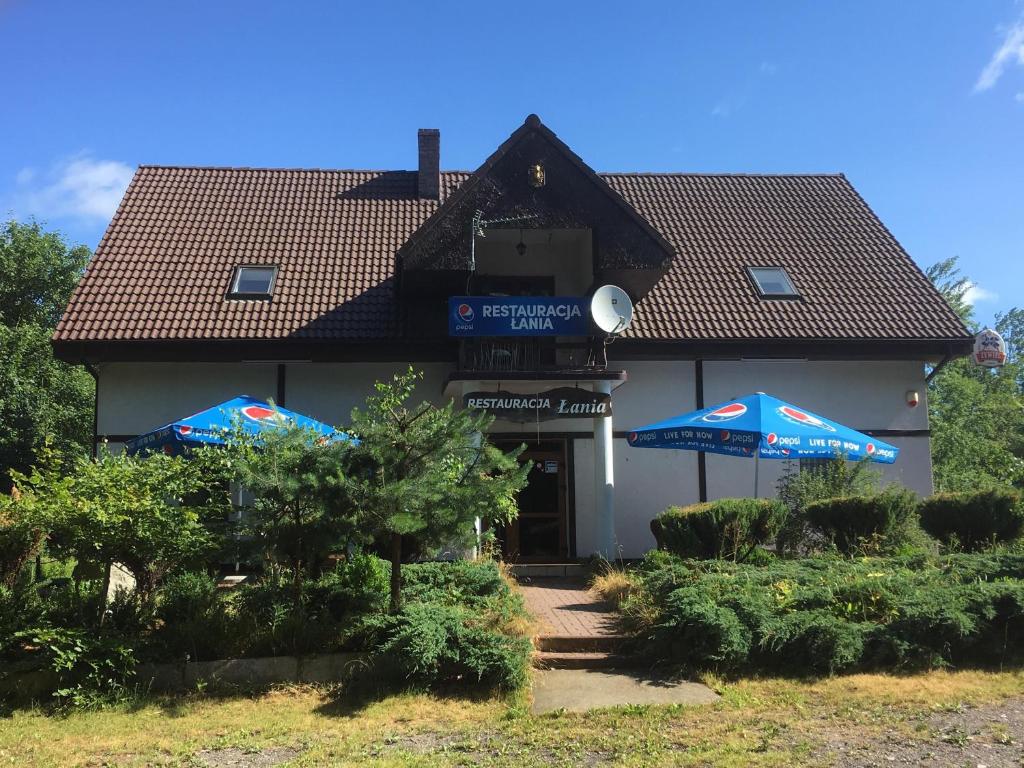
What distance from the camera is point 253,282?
1576cm

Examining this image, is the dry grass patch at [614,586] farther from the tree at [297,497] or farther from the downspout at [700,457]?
the downspout at [700,457]

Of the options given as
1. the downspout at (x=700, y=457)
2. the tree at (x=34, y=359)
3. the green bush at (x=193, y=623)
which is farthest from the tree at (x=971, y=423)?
the tree at (x=34, y=359)

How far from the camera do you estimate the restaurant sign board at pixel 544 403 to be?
13.0 meters

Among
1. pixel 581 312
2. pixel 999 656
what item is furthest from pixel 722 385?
pixel 999 656

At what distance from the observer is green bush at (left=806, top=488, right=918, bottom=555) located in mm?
10305

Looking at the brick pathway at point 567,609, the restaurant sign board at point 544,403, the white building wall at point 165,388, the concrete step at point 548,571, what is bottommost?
the brick pathway at point 567,609

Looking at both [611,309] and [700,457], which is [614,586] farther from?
[700,457]

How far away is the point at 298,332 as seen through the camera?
14461 millimetres

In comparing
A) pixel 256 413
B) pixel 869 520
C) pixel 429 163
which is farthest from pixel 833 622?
pixel 429 163

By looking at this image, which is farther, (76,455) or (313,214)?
(313,214)

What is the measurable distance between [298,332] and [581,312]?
4924mm

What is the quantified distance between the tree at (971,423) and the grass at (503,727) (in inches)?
640

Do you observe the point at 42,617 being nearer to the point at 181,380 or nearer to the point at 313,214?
the point at 181,380

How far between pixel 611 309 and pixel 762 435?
360cm
